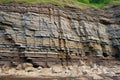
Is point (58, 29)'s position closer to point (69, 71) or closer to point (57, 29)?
point (57, 29)

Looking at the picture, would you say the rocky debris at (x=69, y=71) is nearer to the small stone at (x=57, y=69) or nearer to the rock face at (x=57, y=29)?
the small stone at (x=57, y=69)

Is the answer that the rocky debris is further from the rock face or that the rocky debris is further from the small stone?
the rock face

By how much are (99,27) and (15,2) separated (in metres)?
13.4

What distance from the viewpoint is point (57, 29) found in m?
38.8

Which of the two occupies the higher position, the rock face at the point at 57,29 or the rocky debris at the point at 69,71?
the rock face at the point at 57,29

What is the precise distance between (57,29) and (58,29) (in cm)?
18

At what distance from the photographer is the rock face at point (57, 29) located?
117 ft

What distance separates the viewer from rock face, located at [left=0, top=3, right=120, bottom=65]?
35.8m

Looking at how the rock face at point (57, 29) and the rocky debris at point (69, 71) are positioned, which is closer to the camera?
the rocky debris at point (69, 71)

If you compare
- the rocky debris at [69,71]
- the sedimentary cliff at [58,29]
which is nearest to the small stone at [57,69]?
the rocky debris at [69,71]

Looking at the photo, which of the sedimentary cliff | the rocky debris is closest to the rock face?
the sedimentary cliff

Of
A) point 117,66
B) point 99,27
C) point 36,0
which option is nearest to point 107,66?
point 117,66

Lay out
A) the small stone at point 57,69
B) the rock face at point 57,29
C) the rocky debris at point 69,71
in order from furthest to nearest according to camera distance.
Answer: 1. the small stone at point 57,69
2. the rock face at point 57,29
3. the rocky debris at point 69,71

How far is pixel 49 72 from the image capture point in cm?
3541
